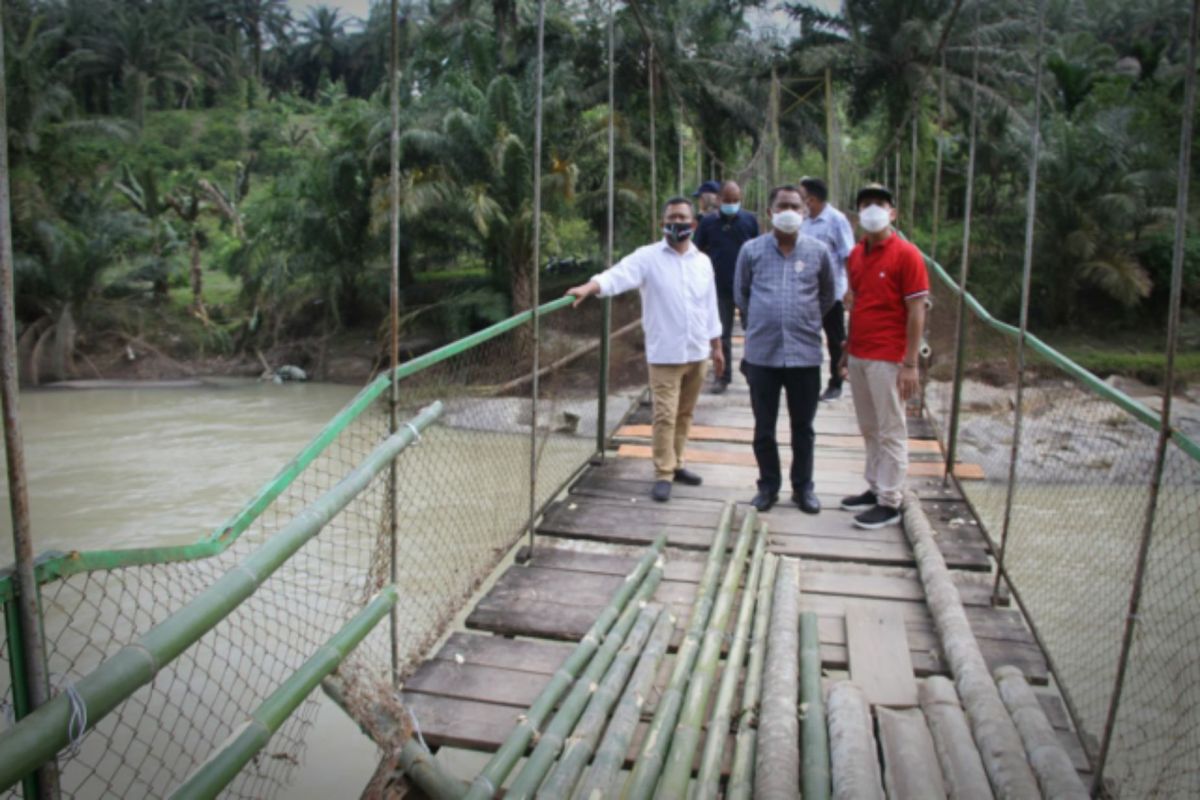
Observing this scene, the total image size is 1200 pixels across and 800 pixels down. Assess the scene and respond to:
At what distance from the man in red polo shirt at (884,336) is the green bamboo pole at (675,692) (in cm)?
73

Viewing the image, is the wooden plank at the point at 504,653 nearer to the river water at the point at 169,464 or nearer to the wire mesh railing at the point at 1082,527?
the wire mesh railing at the point at 1082,527

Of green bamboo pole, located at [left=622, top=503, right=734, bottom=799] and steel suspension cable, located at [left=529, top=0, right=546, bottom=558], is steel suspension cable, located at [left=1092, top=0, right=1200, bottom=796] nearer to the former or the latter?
green bamboo pole, located at [left=622, top=503, right=734, bottom=799]

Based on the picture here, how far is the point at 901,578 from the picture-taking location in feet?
10.7

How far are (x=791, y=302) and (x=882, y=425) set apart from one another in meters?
0.56

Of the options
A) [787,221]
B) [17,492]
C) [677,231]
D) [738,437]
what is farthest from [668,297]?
[17,492]

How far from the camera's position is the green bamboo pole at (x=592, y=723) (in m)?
2.05

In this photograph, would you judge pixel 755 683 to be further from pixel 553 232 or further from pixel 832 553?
pixel 553 232

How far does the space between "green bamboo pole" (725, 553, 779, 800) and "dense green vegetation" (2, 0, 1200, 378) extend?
7.98m

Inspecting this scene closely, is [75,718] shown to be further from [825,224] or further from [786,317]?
[825,224]

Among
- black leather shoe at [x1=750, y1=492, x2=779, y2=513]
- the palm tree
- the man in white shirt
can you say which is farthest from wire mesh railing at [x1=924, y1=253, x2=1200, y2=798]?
the palm tree

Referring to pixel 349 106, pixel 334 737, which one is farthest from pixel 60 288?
pixel 334 737

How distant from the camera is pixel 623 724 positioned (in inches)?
89.7

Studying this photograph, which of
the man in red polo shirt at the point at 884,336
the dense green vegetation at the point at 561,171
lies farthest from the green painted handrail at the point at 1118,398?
the dense green vegetation at the point at 561,171

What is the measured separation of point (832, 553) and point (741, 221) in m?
2.55
